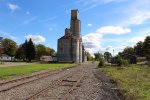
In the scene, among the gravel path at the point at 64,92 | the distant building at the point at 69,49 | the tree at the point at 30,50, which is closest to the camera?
the gravel path at the point at 64,92

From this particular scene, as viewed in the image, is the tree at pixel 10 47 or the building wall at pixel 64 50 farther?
the tree at pixel 10 47

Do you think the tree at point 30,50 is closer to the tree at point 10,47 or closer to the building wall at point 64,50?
the building wall at point 64,50

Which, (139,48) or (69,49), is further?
(139,48)

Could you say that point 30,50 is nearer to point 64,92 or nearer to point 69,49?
point 69,49

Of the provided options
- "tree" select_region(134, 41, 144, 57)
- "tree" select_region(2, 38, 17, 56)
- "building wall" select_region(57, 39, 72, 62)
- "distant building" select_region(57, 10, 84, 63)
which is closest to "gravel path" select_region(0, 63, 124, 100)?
"distant building" select_region(57, 10, 84, 63)

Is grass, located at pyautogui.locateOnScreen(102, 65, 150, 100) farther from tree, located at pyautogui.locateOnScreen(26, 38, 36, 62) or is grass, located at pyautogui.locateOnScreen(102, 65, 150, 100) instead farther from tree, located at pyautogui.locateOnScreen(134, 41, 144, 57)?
tree, located at pyautogui.locateOnScreen(134, 41, 144, 57)

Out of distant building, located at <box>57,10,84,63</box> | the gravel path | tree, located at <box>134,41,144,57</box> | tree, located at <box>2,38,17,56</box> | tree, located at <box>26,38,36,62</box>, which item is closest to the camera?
the gravel path

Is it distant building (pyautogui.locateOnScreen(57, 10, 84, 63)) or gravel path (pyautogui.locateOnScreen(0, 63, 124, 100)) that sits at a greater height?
distant building (pyautogui.locateOnScreen(57, 10, 84, 63))

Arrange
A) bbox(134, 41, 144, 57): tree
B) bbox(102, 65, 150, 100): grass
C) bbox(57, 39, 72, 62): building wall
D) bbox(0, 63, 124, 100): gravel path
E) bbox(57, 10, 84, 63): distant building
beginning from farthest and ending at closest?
bbox(134, 41, 144, 57): tree, bbox(57, 10, 84, 63): distant building, bbox(57, 39, 72, 62): building wall, bbox(102, 65, 150, 100): grass, bbox(0, 63, 124, 100): gravel path

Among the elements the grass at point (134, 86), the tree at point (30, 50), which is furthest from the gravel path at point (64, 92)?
the tree at point (30, 50)

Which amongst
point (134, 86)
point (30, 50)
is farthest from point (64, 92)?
point (30, 50)

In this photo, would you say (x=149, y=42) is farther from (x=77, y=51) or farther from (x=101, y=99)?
(x=101, y=99)

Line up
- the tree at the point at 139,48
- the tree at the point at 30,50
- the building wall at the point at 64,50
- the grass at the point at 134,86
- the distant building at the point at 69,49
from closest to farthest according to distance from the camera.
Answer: the grass at the point at 134,86 < the tree at the point at 30,50 < the building wall at the point at 64,50 < the distant building at the point at 69,49 < the tree at the point at 139,48

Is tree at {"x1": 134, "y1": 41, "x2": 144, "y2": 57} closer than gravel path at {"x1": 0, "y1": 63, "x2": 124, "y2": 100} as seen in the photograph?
No
